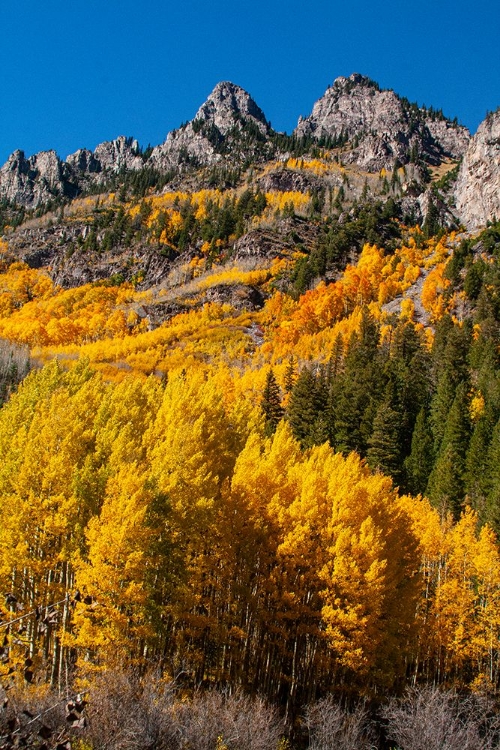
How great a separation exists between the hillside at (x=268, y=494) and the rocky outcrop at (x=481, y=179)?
26781 mm

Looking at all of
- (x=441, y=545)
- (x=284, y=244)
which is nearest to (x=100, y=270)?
(x=284, y=244)

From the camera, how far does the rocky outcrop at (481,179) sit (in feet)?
456

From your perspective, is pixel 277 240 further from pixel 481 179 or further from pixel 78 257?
pixel 78 257

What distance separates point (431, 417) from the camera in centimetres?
5250

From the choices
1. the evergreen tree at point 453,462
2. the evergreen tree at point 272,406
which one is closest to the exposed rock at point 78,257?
the evergreen tree at point 272,406

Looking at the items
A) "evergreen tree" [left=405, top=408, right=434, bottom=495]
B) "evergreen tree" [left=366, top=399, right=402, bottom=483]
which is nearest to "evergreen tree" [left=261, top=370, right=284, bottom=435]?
"evergreen tree" [left=366, top=399, right=402, bottom=483]

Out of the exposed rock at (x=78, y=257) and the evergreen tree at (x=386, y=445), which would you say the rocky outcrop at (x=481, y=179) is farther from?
the evergreen tree at (x=386, y=445)

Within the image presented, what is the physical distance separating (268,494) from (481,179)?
5868 inches

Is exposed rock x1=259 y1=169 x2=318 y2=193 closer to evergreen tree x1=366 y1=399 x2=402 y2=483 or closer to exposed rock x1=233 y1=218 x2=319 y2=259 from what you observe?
exposed rock x1=233 y1=218 x2=319 y2=259

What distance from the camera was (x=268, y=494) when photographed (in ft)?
74.4

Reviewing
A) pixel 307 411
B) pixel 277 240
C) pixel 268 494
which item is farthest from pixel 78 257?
pixel 268 494

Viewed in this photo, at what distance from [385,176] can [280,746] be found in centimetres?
18197

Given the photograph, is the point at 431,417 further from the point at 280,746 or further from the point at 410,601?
the point at 280,746

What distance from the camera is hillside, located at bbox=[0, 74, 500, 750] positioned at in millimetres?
15992
